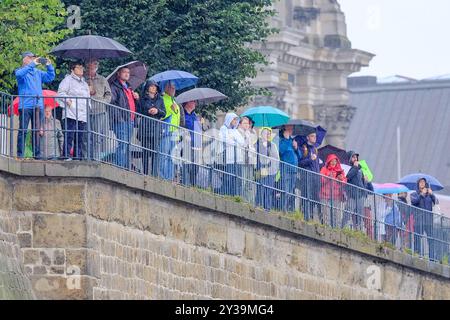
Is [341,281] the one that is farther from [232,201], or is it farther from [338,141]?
[338,141]

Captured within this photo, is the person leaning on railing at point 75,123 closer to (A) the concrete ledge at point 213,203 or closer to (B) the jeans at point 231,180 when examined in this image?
(A) the concrete ledge at point 213,203

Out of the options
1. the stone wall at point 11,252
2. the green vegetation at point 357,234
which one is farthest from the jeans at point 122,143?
the green vegetation at point 357,234

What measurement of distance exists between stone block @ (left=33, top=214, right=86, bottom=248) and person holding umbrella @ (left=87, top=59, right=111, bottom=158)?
42.8 inches

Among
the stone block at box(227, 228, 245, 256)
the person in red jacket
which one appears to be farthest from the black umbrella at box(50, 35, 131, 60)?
the person in red jacket

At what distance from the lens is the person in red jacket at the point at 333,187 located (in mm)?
49281

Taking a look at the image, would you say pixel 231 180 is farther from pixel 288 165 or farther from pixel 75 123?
→ pixel 75 123

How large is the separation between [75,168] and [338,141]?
66644 mm

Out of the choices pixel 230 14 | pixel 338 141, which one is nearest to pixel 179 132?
pixel 230 14

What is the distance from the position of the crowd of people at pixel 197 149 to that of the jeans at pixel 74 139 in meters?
0.01

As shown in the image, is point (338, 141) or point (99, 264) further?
point (338, 141)

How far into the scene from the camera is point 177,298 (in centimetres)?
4291

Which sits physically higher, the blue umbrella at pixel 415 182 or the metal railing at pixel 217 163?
the blue umbrella at pixel 415 182

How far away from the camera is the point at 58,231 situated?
40.6 m

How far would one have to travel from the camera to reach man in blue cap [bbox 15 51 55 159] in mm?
40750
